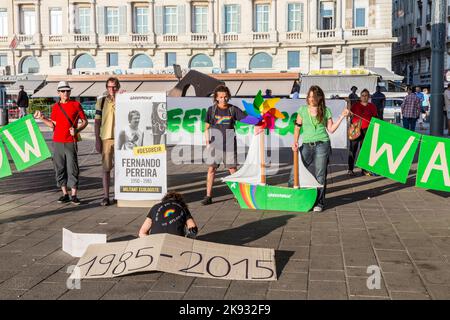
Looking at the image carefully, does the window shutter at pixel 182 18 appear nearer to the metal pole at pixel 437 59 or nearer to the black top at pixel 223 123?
the metal pole at pixel 437 59

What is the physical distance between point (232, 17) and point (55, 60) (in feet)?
47.7

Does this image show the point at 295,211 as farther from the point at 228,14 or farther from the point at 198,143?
the point at 228,14

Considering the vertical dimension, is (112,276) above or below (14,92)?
below

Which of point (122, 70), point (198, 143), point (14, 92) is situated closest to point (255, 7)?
point (122, 70)

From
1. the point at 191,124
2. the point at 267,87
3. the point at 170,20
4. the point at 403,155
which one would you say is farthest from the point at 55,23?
the point at 403,155

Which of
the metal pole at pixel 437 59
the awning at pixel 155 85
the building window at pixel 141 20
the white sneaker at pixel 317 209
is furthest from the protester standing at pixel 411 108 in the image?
the building window at pixel 141 20

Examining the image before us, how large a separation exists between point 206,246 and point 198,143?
7623mm

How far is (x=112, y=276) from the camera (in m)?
4.88

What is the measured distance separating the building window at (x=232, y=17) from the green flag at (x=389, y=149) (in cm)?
3807

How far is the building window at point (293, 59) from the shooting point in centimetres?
4391

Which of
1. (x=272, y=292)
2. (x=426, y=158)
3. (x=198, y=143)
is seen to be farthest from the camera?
(x=198, y=143)

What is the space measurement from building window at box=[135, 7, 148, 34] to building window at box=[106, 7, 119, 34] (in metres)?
1.58

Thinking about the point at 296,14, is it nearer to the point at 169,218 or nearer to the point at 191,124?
the point at 191,124

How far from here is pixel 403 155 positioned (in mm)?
7688
